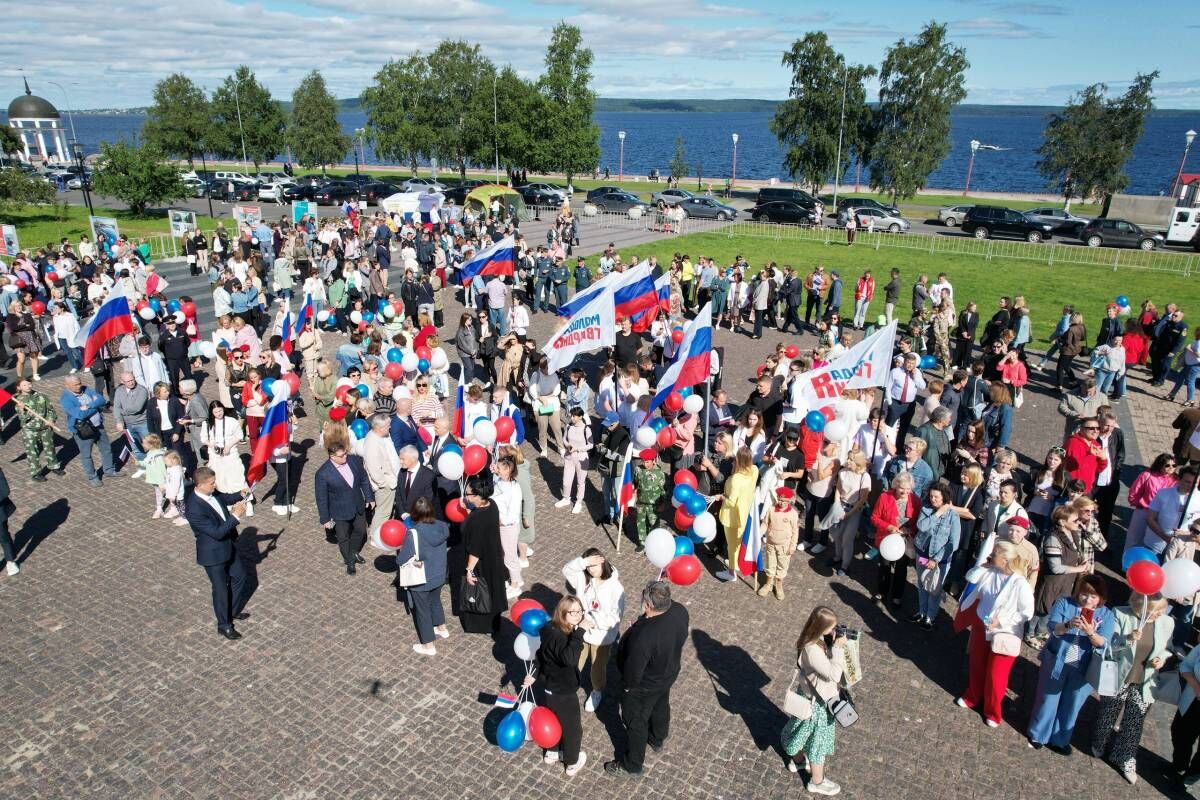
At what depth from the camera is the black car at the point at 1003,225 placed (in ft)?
118

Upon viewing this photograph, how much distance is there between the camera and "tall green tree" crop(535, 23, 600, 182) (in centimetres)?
5012

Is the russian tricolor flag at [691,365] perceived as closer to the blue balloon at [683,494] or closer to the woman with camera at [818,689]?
the blue balloon at [683,494]

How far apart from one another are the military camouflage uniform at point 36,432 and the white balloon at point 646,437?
9.02 m

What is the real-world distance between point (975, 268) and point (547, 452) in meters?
23.5

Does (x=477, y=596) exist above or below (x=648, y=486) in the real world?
below

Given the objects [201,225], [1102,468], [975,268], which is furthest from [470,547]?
[201,225]

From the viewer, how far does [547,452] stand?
12906mm

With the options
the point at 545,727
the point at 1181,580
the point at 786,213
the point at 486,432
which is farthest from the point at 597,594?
the point at 786,213

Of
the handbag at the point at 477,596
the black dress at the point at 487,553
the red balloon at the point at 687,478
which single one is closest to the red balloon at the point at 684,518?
the red balloon at the point at 687,478

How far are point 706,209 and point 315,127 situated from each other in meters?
33.8

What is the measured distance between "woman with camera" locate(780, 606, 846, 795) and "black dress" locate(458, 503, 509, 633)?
9.85 feet

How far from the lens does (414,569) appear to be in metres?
7.26

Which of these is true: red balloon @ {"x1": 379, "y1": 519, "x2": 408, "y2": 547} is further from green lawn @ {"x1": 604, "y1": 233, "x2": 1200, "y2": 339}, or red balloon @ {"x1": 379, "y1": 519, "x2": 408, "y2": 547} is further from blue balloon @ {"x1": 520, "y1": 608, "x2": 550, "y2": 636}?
green lawn @ {"x1": 604, "y1": 233, "x2": 1200, "y2": 339}

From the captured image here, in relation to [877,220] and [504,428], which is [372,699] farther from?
[877,220]
